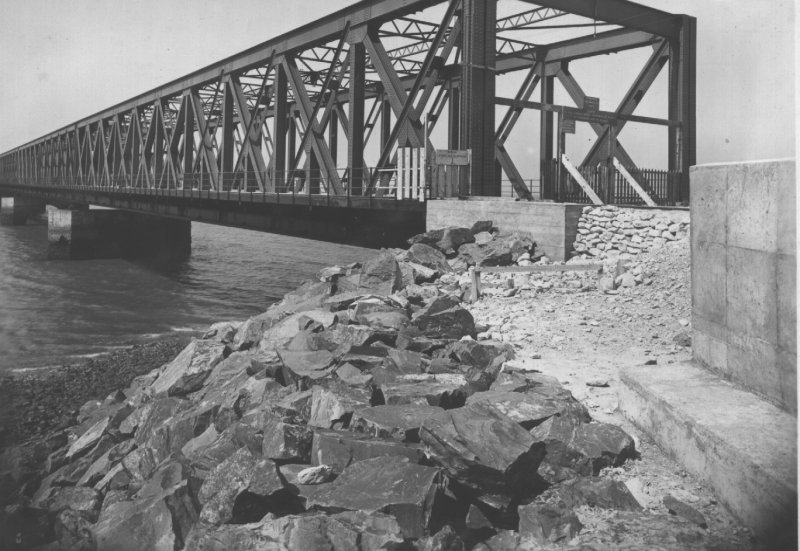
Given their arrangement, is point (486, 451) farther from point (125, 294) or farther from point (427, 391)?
point (125, 294)

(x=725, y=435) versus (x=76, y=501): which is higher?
(x=725, y=435)

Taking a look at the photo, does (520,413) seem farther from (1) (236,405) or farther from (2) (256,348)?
(2) (256,348)

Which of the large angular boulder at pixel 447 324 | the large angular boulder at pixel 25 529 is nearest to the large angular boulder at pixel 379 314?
the large angular boulder at pixel 447 324

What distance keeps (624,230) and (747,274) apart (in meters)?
9.60

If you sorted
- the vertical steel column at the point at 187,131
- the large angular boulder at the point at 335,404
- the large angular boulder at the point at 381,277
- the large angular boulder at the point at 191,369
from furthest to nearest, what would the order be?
the vertical steel column at the point at 187,131, the large angular boulder at the point at 381,277, the large angular boulder at the point at 191,369, the large angular boulder at the point at 335,404

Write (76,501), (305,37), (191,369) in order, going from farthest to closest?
1. (305,37)
2. (191,369)
3. (76,501)

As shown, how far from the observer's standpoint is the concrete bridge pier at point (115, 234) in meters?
51.7

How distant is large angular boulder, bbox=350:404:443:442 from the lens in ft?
20.9

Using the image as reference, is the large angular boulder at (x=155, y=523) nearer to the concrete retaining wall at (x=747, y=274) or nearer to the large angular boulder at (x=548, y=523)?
Answer: the large angular boulder at (x=548, y=523)

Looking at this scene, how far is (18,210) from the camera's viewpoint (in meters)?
92.4

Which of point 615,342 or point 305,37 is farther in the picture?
point 305,37

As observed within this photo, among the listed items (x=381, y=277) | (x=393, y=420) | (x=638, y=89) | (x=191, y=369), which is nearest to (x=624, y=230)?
(x=381, y=277)

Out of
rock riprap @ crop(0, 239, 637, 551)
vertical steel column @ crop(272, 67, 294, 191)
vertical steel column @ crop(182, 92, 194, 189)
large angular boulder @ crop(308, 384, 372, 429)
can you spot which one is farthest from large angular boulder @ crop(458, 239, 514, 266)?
vertical steel column @ crop(182, 92, 194, 189)

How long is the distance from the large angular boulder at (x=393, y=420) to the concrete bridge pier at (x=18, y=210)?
99551mm
